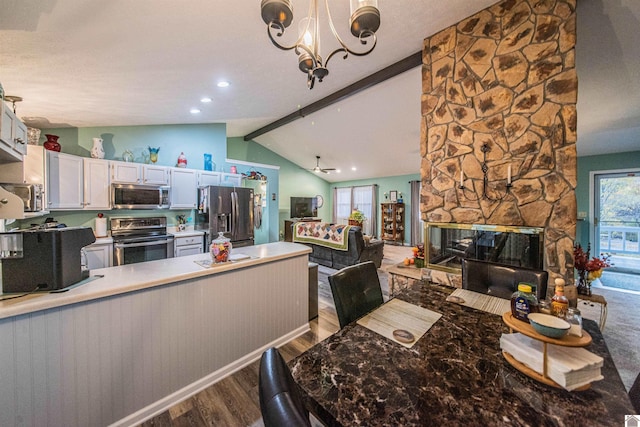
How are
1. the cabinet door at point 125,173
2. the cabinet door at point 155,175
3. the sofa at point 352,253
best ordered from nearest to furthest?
the cabinet door at point 125,173, the cabinet door at point 155,175, the sofa at point 352,253

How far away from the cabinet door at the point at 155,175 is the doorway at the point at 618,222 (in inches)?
311

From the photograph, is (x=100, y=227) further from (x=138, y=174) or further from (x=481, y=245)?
(x=481, y=245)

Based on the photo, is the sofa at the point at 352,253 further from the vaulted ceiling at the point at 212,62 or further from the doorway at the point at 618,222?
the doorway at the point at 618,222

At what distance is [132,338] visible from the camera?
1.51 m

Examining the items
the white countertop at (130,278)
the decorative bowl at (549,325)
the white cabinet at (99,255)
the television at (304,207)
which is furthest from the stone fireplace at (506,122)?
the television at (304,207)

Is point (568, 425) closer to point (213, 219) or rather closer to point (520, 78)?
point (520, 78)

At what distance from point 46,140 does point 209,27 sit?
316cm

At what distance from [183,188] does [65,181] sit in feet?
5.04

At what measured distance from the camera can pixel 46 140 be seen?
323 cm

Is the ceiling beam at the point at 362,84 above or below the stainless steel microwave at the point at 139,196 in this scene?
above

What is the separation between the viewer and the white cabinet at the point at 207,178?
4.67m

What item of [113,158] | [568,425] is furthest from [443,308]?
[113,158]

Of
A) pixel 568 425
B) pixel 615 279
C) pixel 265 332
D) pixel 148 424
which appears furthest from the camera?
pixel 615 279

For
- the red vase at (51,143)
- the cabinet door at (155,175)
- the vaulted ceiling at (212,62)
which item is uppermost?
the vaulted ceiling at (212,62)
